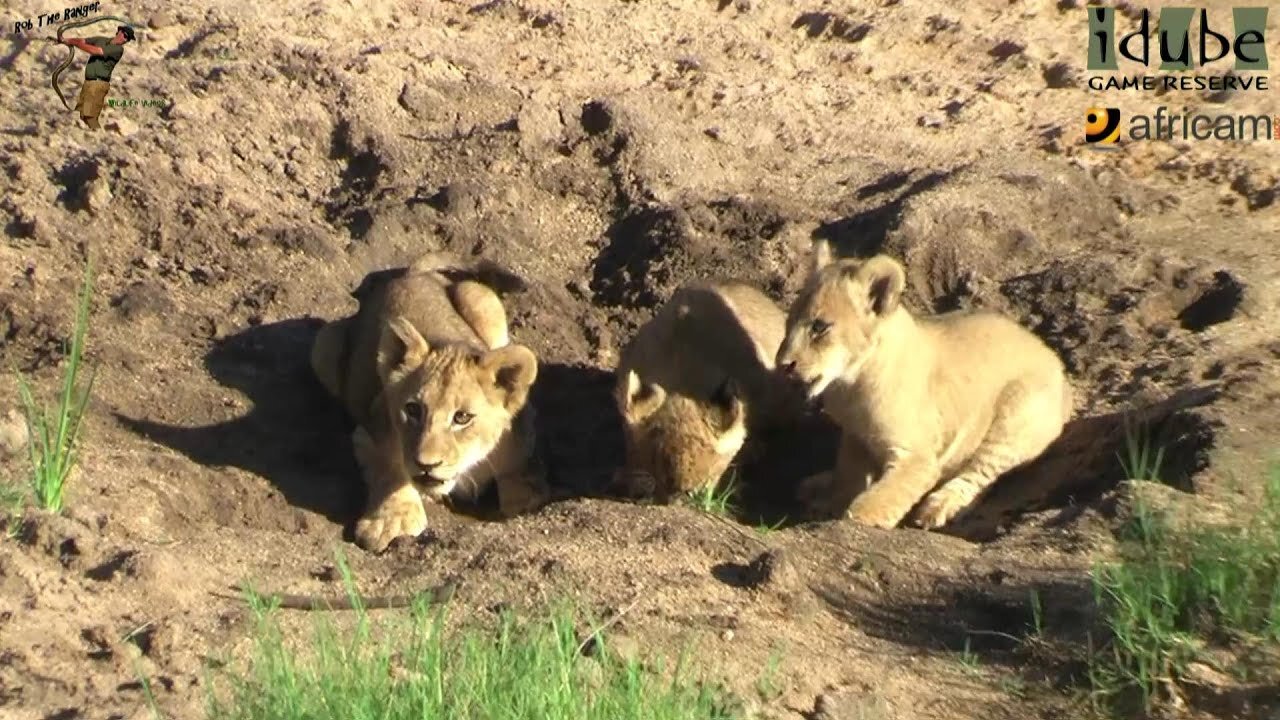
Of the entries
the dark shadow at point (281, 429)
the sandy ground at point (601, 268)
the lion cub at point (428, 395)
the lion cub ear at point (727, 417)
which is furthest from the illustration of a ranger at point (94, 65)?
the lion cub ear at point (727, 417)

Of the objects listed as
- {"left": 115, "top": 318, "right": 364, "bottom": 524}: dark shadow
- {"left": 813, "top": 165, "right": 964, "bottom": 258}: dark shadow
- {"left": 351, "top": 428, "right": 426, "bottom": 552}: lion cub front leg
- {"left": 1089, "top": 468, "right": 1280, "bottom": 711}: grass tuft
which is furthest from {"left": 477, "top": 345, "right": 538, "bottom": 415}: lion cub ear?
{"left": 1089, "top": 468, "right": 1280, "bottom": 711}: grass tuft

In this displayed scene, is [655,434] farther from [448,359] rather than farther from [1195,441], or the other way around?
[1195,441]

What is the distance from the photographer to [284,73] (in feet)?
36.5

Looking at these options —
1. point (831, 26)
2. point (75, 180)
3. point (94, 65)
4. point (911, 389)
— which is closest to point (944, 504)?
point (911, 389)

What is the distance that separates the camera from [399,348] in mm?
8883

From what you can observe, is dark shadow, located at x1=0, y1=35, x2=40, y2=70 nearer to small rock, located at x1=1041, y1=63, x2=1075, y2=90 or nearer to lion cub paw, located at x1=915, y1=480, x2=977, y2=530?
small rock, located at x1=1041, y1=63, x2=1075, y2=90

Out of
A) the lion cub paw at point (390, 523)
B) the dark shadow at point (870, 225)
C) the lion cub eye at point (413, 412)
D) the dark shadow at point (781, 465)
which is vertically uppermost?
the dark shadow at point (870, 225)

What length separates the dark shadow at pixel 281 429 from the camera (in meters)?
8.54

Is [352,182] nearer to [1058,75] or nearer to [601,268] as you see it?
[601,268]

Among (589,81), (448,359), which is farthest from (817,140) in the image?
(448,359)

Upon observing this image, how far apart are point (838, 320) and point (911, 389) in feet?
1.82

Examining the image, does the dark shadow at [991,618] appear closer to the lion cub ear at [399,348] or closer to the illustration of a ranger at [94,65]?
the lion cub ear at [399,348]

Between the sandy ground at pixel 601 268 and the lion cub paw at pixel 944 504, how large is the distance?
91 mm

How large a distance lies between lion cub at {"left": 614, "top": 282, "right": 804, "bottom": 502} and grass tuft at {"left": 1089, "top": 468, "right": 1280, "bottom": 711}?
2643 millimetres
